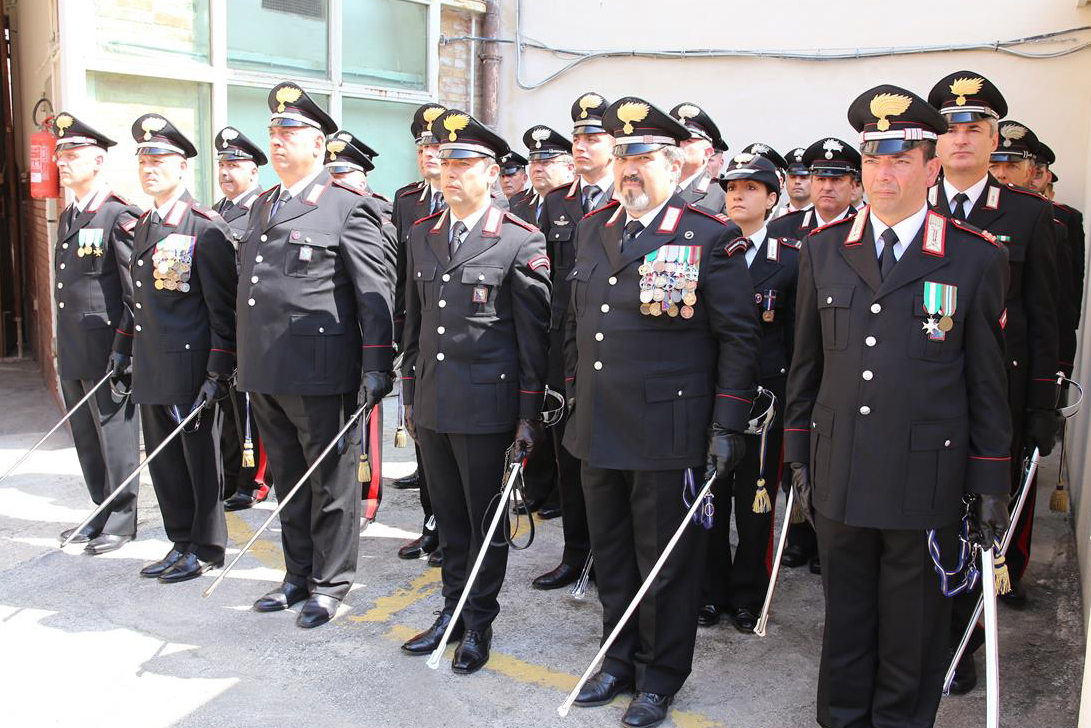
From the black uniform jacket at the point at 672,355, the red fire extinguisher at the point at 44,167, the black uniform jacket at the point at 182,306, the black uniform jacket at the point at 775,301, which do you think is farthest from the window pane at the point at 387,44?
the black uniform jacket at the point at 672,355

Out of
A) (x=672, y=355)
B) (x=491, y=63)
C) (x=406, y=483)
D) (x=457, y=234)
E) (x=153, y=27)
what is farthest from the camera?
(x=491, y=63)

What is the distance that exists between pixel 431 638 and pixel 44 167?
16.8 feet

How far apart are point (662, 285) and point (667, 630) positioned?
1.16m

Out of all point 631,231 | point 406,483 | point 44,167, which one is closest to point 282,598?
point 406,483

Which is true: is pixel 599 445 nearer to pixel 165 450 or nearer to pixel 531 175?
pixel 165 450

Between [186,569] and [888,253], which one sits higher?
[888,253]

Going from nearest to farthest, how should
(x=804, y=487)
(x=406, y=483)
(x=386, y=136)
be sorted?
1. (x=804, y=487)
2. (x=406, y=483)
3. (x=386, y=136)

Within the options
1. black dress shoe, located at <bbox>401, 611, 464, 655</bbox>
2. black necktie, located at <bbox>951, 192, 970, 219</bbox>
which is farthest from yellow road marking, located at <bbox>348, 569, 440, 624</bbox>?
black necktie, located at <bbox>951, 192, 970, 219</bbox>

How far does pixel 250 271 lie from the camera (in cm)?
422

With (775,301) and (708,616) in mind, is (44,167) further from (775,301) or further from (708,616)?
(708,616)

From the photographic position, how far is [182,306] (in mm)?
4699

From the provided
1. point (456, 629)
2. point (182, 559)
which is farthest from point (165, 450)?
point (456, 629)

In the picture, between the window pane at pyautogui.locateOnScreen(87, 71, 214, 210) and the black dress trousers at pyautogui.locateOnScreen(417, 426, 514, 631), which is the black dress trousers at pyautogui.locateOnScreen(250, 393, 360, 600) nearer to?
the black dress trousers at pyautogui.locateOnScreen(417, 426, 514, 631)

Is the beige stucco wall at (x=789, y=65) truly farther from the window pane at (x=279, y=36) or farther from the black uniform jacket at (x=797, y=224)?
the black uniform jacket at (x=797, y=224)
